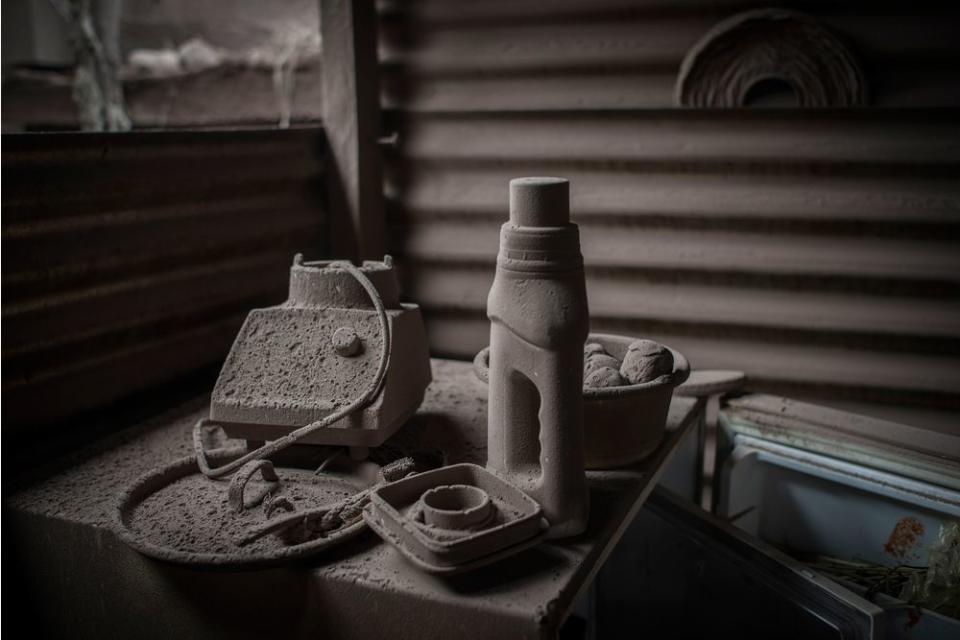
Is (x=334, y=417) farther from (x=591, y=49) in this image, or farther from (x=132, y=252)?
(x=591, y=49)

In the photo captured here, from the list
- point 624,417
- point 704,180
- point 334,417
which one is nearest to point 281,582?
point 334,417

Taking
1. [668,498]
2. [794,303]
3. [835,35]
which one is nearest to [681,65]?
[835,35]

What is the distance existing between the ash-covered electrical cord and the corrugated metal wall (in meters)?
1.32

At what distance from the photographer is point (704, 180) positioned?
2.80m

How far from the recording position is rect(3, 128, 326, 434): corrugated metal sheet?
1938mm

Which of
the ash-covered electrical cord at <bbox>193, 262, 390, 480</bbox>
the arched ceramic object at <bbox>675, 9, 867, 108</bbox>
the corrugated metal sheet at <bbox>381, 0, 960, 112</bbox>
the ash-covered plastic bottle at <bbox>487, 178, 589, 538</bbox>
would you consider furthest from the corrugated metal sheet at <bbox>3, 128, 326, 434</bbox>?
the arched ceramic object at <bbox>675, 9, 867, 108</bbox>

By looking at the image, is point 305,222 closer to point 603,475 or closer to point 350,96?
point 350,96

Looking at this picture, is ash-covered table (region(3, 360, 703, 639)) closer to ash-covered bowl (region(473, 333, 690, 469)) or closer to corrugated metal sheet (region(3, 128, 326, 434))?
ash-covered bowl (region(473, 333, 690, 469))

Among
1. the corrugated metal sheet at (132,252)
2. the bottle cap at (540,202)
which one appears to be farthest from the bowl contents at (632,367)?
the corrugated metal sheet at (132,252)

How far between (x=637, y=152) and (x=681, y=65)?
34cm

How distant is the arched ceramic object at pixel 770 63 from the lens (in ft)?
8.32

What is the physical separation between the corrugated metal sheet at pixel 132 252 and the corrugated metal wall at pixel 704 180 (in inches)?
25.3

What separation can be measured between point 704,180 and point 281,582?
2064mm

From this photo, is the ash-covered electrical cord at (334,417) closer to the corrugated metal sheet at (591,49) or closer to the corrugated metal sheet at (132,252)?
the corrugated metal sheet at (132,252)
